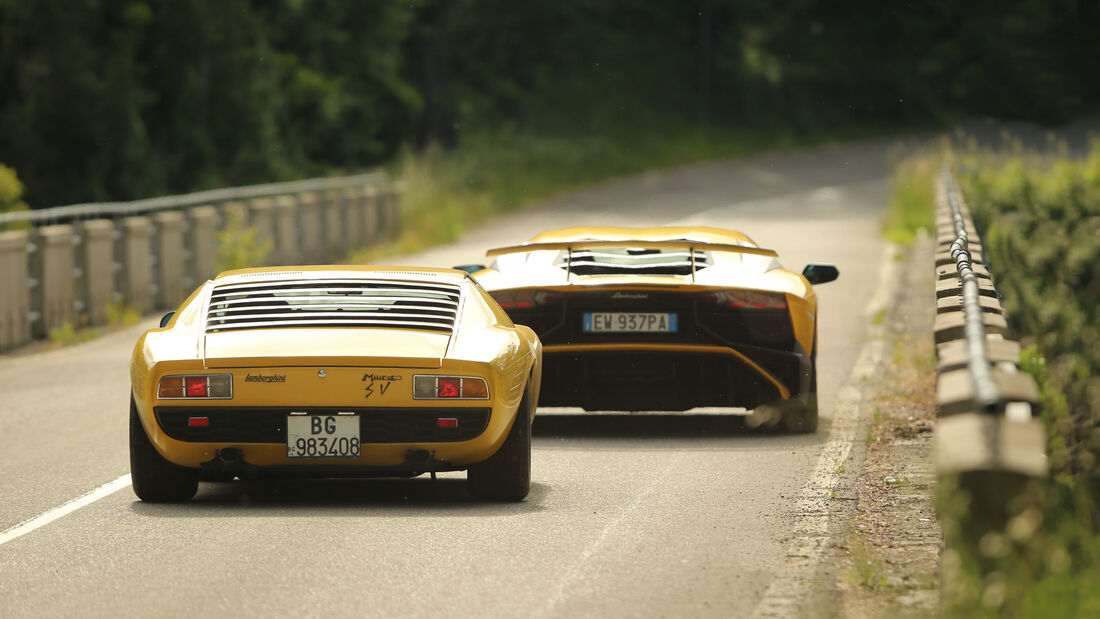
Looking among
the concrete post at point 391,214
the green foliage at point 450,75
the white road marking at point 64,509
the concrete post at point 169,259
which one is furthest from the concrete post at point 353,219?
the white road marking at point 64,509

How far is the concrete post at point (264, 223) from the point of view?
995 inches

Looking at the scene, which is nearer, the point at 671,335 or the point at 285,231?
the point at 671,335

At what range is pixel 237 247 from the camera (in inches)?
940

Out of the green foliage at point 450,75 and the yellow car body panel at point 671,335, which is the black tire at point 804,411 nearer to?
the yellow car body panel at point 671,335

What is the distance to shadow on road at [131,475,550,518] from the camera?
8.70m

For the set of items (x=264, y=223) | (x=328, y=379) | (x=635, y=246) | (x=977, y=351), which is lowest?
(x=264, y=223)

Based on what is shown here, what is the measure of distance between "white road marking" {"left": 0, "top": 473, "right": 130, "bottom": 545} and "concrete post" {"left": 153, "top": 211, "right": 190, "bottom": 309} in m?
12.0

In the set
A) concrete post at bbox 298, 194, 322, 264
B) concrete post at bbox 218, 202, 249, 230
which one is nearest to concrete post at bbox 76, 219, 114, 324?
concrete post at bbox 218, 202, 249, 230

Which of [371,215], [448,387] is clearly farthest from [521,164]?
[448,387]

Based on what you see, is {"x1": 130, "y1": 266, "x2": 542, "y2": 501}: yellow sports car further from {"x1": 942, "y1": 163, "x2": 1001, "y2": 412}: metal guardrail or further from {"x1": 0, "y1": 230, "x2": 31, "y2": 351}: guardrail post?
{"x1": 0, "y1": 230, "x2": 31, "y2": 351}: guardrail post

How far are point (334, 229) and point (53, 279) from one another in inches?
423

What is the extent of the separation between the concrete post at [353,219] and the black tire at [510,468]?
21336 mm

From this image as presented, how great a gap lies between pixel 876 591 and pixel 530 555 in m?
1.46

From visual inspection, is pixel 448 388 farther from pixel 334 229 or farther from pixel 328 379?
pixel 334 229
